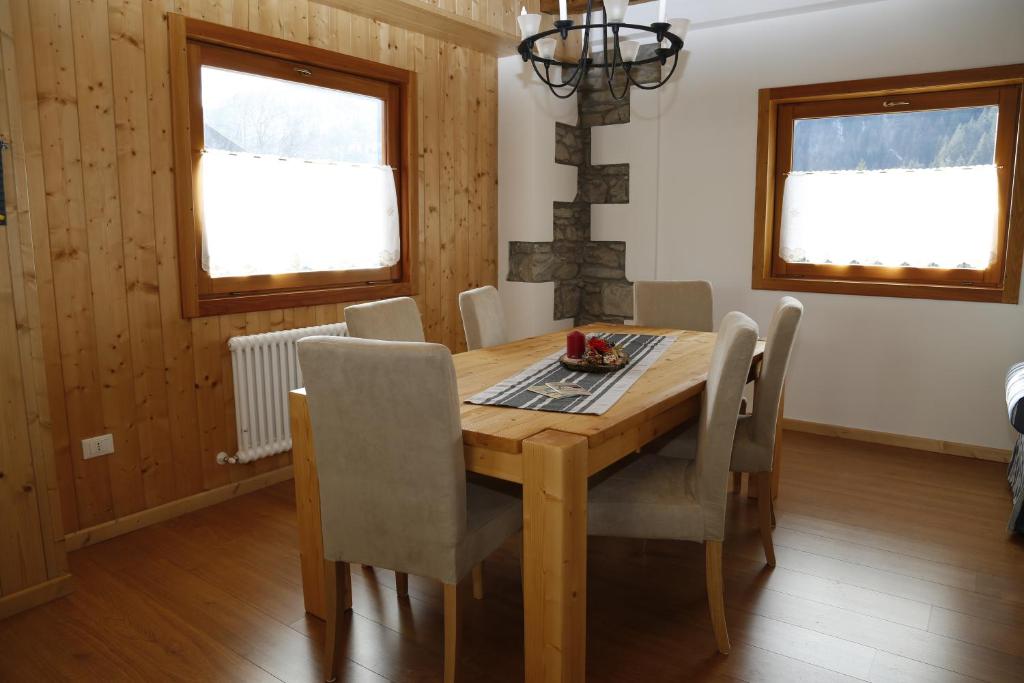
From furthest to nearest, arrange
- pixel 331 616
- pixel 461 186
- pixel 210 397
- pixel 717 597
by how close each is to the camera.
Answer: pixel 461 186 → pixel 210 397 → pixel 717 597 → pixel 331 616

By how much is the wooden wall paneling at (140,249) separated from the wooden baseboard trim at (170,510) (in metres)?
0.05

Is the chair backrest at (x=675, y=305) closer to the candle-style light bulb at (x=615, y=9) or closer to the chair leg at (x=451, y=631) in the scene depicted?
the candle-style light bulb at (x=615, y=9)

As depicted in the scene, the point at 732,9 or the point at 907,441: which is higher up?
the point at 732,9

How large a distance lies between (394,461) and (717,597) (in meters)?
1.04

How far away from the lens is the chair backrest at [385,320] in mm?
2545

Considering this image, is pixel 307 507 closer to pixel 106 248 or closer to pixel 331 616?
pixel 331 616

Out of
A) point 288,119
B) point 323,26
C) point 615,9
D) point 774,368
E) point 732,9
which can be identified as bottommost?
point 774,368

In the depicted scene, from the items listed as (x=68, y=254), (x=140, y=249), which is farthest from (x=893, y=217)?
(x=68, y=254)

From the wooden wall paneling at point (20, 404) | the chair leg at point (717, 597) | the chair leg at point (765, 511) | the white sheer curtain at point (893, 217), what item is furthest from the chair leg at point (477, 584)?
the white sheer curtain at point (893, 217)

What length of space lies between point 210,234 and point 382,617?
1.79m

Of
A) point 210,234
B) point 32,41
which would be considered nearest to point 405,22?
point 210,234

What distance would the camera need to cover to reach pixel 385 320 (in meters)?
2.69

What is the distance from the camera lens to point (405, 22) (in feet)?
12.3

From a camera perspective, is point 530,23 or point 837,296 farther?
point 837,296
